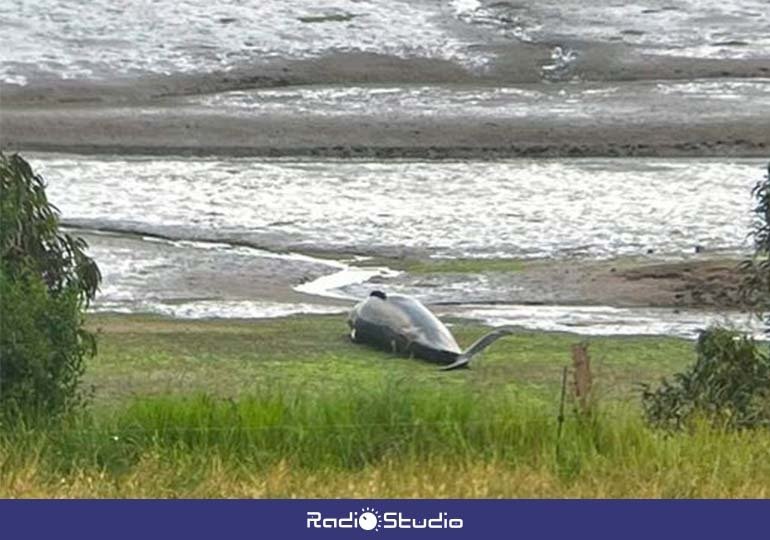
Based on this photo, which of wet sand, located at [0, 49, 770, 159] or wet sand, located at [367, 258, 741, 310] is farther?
wet sand, located at [0, 49, 770, 159]

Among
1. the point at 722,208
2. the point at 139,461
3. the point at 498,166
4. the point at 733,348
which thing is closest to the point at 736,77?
the point at 498,166

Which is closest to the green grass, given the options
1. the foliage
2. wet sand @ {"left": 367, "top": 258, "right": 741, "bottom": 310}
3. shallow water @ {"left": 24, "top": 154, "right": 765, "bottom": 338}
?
shallow water @ {"left": 24, "top": 154, "right": 765, "bottom": 338}

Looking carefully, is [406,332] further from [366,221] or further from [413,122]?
[413,122]

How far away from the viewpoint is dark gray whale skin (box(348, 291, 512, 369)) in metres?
12.4

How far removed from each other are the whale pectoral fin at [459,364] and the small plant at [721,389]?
2.66 metres

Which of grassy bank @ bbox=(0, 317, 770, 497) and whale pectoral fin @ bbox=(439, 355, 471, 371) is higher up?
grassy bank @ bbox=(0, 317, 770, 497)

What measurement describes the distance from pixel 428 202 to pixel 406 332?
7351mm

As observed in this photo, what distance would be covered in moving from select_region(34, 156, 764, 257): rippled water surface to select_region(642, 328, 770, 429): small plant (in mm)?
8358

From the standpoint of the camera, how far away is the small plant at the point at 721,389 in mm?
8805

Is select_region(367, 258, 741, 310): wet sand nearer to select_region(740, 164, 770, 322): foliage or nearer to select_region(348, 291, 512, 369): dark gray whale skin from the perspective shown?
select_region(348, 291, 512, 369): dark gray whale skin

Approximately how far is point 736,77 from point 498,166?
24.2ft

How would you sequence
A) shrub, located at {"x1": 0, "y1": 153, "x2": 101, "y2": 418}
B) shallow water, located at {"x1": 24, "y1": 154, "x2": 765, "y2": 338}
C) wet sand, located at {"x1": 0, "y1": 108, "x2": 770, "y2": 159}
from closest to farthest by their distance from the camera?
shrub, located at {"x1": 0, "y1": 153, "x2": 101, "y2": 418}
shallow water, located at {"x1": 24, "y1": 154, "x2": 765, "y2": 338}
wet sand, located at {"x1": 0, "y1": 108, "x2": 770, "y2": 159}

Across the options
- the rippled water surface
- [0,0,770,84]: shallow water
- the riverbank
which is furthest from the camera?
[0,0,770,84]: shallow water

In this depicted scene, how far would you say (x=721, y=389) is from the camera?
9039 mm
